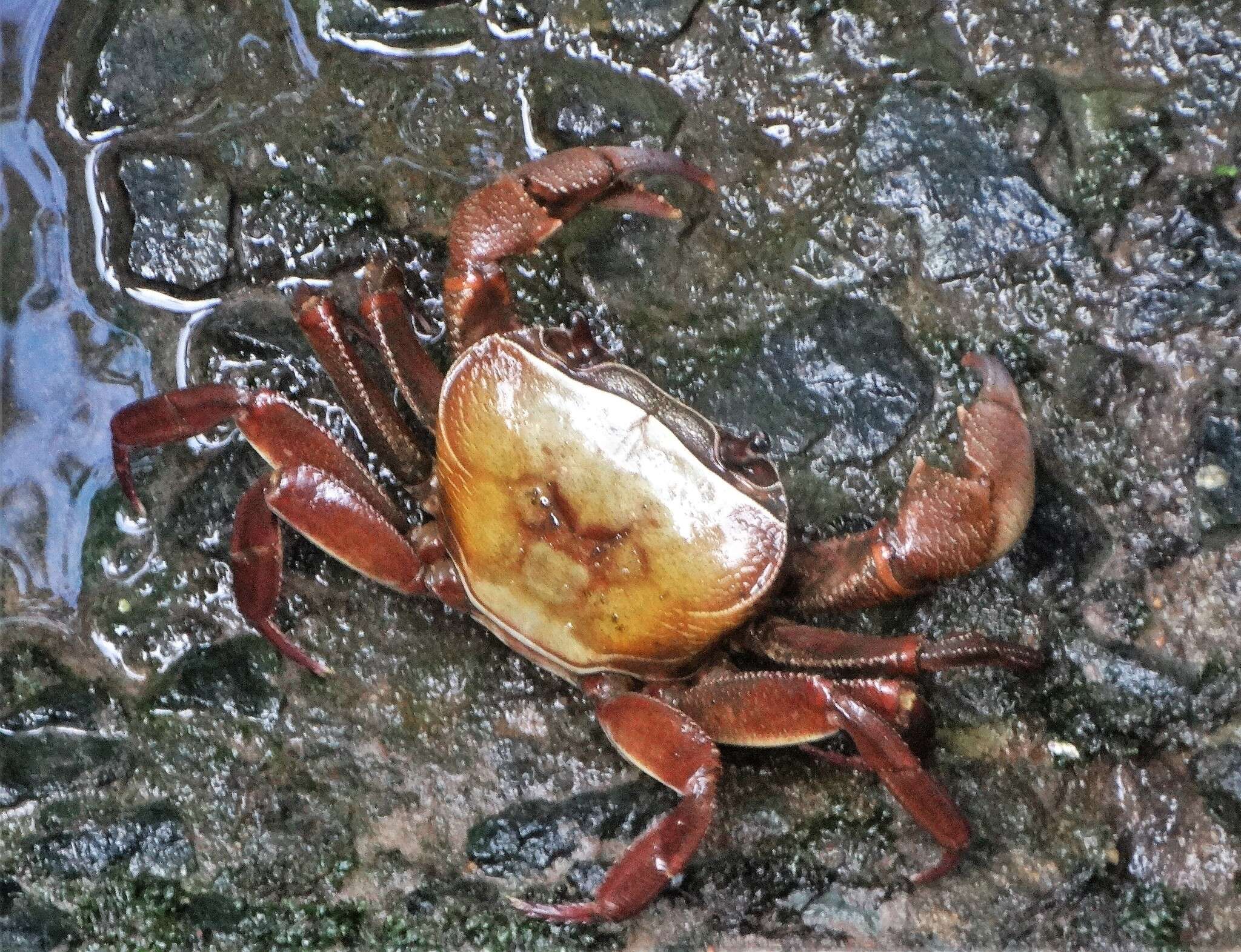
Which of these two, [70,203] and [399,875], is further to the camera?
[70,203]

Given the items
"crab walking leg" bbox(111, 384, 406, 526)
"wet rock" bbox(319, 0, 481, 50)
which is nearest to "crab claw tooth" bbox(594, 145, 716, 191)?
"wet rock" bbox(319, 0, 481, 50)

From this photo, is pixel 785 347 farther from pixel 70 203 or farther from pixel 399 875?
pixel 70 203

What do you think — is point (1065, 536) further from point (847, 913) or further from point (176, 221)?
point (176, 221)

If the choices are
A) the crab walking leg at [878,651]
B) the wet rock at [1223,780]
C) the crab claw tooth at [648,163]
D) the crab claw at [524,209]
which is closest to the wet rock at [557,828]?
the crab walking leg at [878,651]

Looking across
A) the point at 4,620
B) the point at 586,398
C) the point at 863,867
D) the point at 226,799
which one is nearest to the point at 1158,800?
the point at 863,867

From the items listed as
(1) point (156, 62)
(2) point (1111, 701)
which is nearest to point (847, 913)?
(2) point (1111, 701)

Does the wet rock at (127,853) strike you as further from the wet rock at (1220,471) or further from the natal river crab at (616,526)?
the wet rock at (1220,471)
